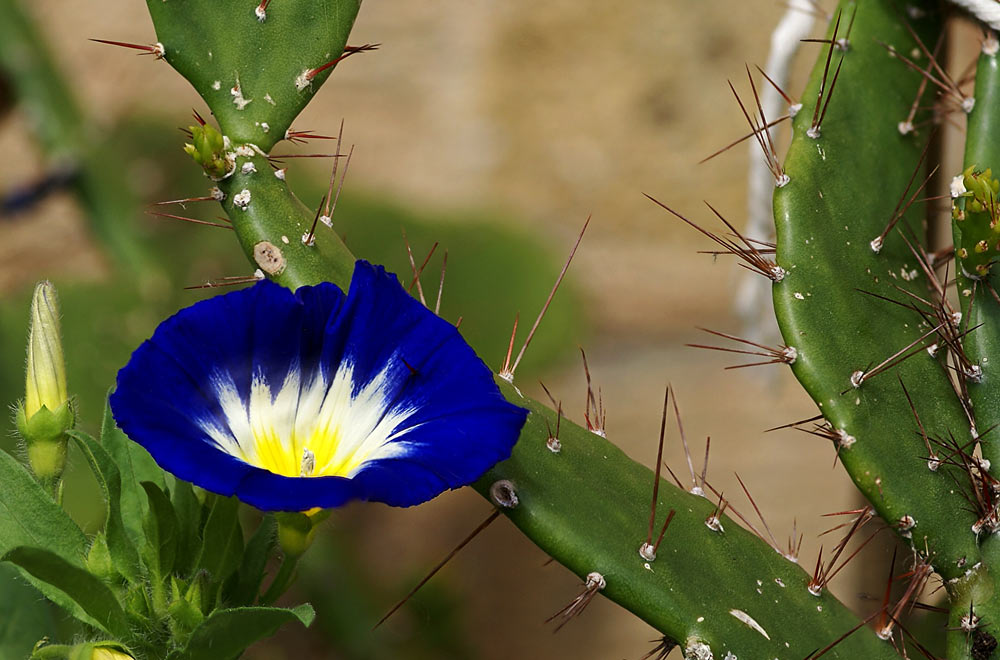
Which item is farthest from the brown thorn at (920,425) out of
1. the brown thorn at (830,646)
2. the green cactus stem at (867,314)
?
the brown thorn at (830,646)

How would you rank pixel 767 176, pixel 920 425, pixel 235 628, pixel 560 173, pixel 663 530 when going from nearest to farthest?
pixel 235 628 < pixel 663 530 < pixel 920 425 < pixel 767 176 < pixel 560 173

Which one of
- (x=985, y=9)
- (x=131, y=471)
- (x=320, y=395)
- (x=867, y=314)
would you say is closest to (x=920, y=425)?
(x=867, y=314)

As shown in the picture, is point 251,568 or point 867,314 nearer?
point 251,568

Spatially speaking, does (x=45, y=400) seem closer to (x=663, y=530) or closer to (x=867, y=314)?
(x=663, y=530)

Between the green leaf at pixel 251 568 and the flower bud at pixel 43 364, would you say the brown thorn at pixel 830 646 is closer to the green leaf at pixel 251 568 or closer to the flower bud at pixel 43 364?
the green leaf at pixel 251 568

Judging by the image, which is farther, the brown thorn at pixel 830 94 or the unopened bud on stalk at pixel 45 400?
the brown thorn at pixel 830 94

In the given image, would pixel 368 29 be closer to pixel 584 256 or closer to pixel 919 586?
pixel 584 256

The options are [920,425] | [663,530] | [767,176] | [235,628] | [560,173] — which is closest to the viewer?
[235,628]
